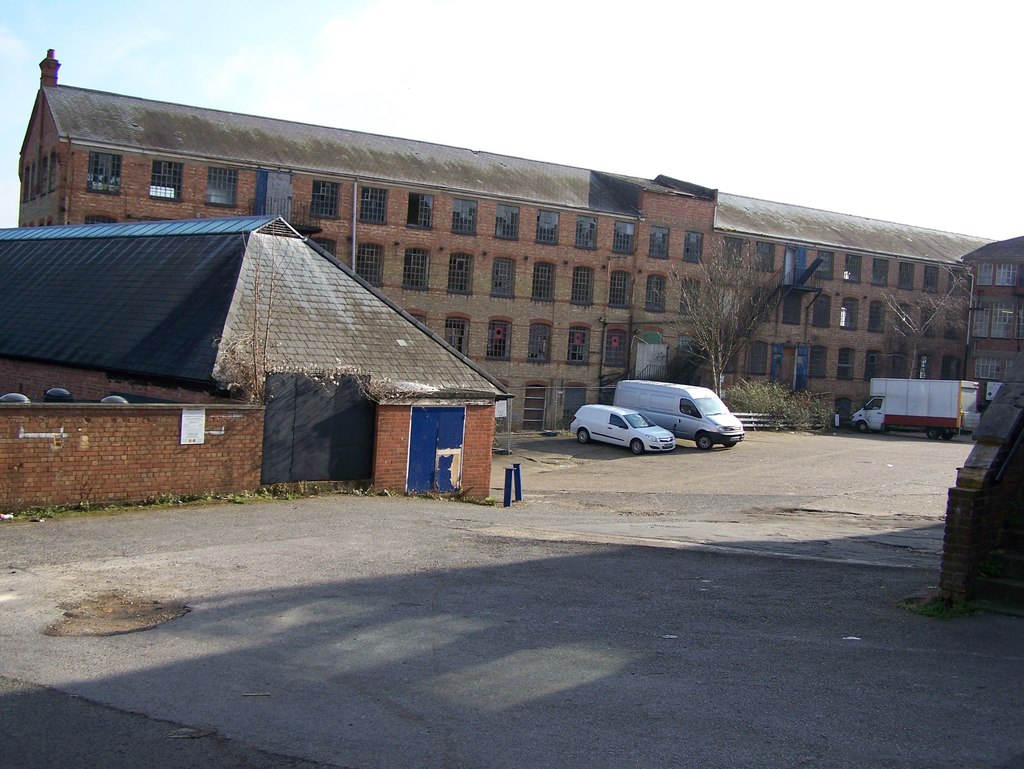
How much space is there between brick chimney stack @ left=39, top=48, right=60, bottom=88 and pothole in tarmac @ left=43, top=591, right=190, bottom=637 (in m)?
38.3

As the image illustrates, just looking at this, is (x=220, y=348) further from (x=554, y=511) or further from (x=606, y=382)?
(x=606, y=382)

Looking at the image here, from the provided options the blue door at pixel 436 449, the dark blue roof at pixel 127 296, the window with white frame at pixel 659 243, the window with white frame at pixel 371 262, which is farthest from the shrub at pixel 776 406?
the dark blue roof at pixel 127 296

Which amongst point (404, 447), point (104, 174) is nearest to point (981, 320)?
point (404, 447)

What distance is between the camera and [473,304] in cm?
4356

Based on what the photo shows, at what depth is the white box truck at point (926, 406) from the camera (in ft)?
135

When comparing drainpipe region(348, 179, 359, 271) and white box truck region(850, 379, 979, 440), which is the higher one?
drainpipe region(348, 179, 359, 271)

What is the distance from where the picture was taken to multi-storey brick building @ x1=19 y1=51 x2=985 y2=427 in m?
37.4

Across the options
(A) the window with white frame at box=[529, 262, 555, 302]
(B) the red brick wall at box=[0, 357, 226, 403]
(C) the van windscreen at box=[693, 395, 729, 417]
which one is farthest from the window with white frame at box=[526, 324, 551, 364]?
(B) the red brick wall at box=[0, 357, 226, 403]

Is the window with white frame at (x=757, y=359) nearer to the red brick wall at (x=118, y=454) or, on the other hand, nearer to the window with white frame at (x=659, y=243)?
the window with white frame at (x=659, y=243)

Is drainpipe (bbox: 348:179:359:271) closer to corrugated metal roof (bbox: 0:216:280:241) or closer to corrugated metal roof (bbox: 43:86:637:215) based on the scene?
corrugated metal roof (bbox: 43:86:637:215)

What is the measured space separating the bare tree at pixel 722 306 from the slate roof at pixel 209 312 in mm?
25382

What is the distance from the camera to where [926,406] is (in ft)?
138

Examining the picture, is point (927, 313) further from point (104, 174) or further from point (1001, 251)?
point (104, 174)

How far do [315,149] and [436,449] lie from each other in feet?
84.9
